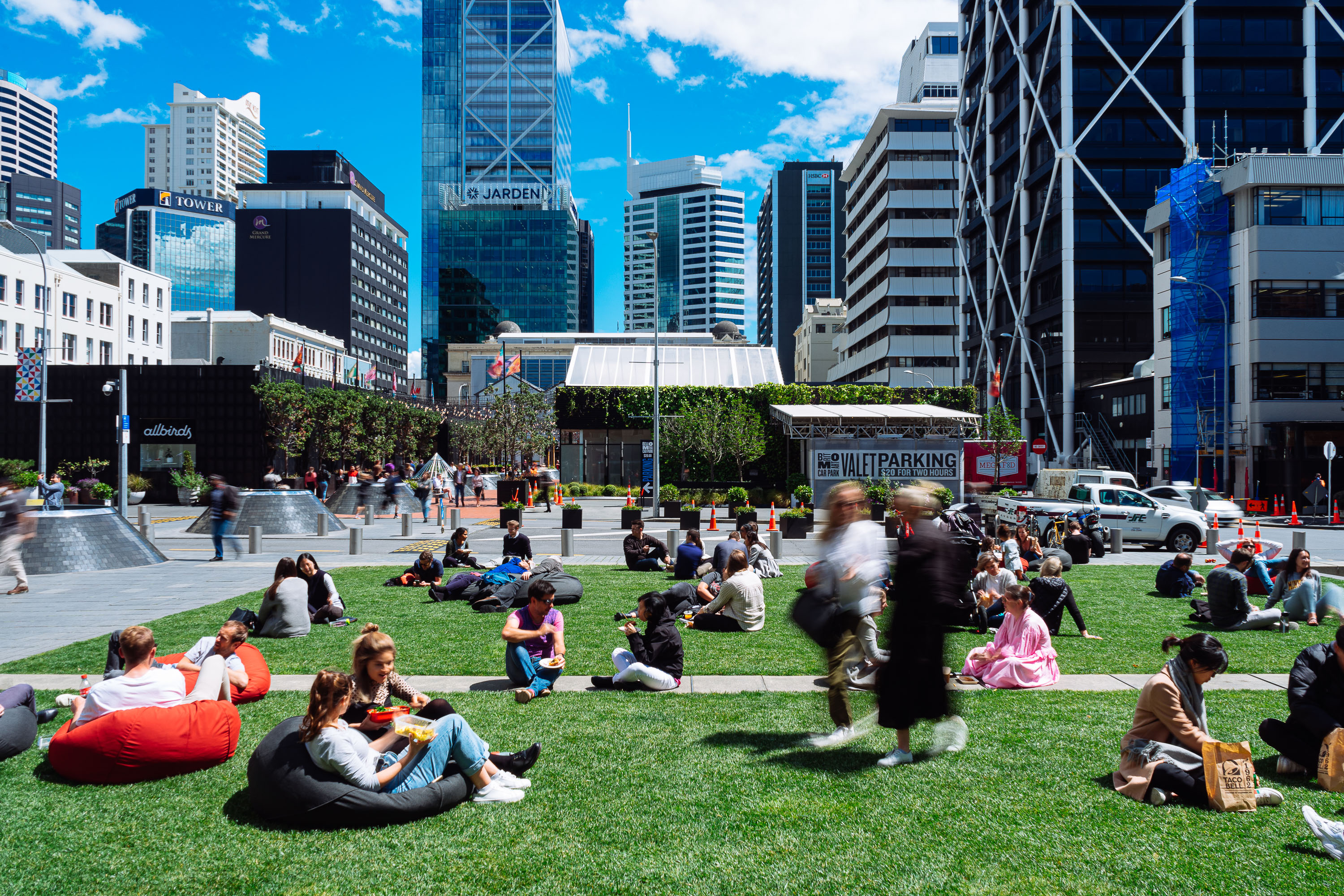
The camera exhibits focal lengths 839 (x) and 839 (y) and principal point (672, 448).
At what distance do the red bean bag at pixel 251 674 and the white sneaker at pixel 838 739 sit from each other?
5.18m

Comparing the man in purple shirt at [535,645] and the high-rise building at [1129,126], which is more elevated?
the high-rise building at [1129,126]

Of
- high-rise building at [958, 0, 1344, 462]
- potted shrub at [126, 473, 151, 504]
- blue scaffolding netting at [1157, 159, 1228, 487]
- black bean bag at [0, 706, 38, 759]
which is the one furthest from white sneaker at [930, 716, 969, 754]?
high-rise building at [958, 0, 1344, 462]

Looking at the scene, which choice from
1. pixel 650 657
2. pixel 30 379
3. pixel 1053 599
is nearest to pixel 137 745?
pixel 650 657

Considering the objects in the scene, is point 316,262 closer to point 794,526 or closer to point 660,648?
point 794,526

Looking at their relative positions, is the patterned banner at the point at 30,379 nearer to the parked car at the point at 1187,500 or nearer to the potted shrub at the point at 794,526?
the potted shrub at the point at 794,526

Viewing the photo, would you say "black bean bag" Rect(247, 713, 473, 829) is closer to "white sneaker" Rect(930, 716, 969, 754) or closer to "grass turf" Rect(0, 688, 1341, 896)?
"grass turf" Rect(0, 688, 1341, 896)

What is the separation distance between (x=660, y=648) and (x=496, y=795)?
3211 mm

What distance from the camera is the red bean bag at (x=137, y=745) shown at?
5816 millimetres

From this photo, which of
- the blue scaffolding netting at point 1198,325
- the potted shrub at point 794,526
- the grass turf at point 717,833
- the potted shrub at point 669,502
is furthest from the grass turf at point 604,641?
the blue scaffolding netting at point 1198,325

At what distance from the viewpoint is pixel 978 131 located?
7825 cm

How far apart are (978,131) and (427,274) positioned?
109 m

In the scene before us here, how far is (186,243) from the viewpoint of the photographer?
532ft

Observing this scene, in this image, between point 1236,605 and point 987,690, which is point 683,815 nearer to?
point 987,690

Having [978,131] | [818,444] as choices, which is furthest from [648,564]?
[978,131]
